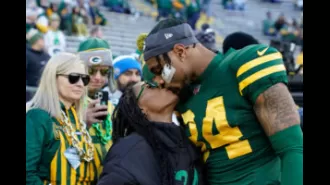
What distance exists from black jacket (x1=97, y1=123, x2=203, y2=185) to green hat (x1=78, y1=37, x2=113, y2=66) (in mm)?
1694

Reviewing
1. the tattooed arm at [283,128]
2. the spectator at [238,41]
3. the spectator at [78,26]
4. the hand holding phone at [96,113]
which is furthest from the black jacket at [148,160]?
the spectator at [78,26]

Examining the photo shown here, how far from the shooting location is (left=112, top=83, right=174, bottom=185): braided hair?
257 centimetres

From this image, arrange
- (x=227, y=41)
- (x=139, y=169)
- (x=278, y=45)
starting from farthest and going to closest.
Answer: (x=278, y=45) → (x=227, y=41) → (x=139, y=169)

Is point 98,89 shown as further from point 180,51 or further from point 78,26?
point 78,26

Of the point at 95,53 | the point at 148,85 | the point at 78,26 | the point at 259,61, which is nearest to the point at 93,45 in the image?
the point at 95,53

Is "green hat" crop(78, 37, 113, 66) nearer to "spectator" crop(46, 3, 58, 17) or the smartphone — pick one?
the smartphone

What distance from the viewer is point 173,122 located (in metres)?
2.75

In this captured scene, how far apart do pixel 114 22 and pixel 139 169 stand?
14877 millimetres

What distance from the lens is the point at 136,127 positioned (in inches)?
106

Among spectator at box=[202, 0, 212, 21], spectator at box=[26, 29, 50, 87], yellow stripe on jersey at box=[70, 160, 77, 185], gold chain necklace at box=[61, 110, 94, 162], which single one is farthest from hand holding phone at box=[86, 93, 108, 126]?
spectator at box=[202, 0, 212, 21]

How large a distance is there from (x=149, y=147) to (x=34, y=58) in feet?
16.8

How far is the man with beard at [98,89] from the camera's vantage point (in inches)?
141
